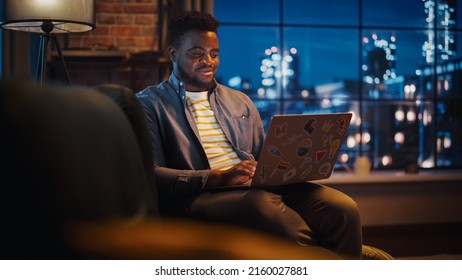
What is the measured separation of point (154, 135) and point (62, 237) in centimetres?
129

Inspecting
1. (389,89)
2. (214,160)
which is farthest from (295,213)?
(389,89)

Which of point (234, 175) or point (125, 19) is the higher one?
point (125, 19)

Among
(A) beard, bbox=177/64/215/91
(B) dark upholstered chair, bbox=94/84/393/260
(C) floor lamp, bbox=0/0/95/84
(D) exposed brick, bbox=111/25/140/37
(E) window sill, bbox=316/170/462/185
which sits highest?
(D) exposed brick, bbox=111/25/140/37

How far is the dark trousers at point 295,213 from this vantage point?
5.97 feet

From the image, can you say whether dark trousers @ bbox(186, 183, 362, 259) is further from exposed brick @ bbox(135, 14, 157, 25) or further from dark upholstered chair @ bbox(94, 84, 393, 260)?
exposed brick @ bbox(135, 14, 157, 25)

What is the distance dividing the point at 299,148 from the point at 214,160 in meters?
0.38

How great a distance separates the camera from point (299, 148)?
186 cm

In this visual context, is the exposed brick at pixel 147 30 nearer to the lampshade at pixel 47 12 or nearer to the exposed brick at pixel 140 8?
the exposed brick at pixel 140 8

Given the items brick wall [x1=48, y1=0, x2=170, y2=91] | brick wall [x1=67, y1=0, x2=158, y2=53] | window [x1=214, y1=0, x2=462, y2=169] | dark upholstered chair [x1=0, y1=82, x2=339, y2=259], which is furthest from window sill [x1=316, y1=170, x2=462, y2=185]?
dark upholstered chair [x1=0, y1=82, x2=339, y2=259]

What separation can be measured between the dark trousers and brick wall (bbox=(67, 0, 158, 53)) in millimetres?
2142

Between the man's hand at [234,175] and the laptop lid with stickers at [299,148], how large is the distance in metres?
0.06

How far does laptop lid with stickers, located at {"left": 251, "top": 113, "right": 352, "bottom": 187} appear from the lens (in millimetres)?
1799

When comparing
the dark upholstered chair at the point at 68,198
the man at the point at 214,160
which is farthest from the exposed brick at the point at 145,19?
the dark upholstered chair at the point at 68,198

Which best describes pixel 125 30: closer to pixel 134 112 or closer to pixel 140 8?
pixel 140 8
